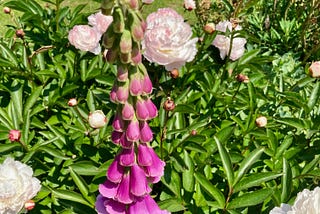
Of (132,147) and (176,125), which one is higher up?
(132,147)

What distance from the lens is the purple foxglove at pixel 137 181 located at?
1357 millimetres

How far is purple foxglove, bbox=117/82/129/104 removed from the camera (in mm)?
1208

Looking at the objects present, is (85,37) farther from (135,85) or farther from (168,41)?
(135,85)

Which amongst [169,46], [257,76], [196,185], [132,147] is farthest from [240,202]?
[257,76]

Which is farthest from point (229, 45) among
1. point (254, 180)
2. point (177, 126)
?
point (254, 180)

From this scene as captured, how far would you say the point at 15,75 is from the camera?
91.0 inches

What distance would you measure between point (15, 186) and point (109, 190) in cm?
44

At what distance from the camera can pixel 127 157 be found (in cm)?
133

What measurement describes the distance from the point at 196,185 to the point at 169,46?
1.90 feet

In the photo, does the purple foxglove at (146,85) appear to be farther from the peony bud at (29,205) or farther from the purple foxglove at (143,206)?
the peony bud at (29,205)

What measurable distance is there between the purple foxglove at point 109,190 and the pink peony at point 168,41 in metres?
0.74

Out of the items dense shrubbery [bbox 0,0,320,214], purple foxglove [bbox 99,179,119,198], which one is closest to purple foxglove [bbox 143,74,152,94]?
purple foxglove [bbox 99,179,119,198]

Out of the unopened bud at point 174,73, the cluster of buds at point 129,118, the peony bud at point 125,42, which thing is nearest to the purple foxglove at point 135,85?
the cluster of buds at point 129,118

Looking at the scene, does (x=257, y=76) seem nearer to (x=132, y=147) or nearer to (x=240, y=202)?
(x=240, y=202)
